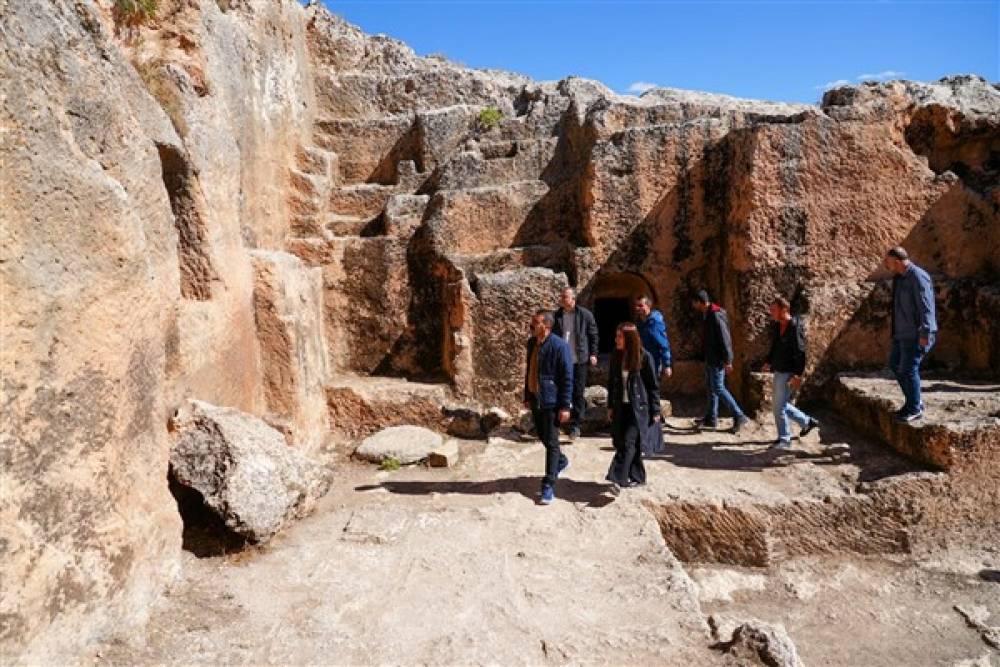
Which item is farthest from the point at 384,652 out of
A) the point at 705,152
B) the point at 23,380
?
the point at 705,152

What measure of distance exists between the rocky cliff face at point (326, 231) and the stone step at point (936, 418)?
587mm

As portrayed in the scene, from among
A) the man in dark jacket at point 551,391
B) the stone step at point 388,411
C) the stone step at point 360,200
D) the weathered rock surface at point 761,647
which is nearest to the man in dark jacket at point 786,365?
the man in dark jacket at point 551,391

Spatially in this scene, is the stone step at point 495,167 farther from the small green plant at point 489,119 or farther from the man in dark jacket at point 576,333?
the man in dark jacket at point 576,333

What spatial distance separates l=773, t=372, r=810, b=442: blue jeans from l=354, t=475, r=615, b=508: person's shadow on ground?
215cm

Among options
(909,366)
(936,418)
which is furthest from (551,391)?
(936,418)

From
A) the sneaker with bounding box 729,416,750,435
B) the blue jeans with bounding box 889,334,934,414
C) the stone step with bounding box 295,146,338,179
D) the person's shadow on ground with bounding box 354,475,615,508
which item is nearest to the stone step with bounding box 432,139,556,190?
the stone step with bounding box 295,146,338,179

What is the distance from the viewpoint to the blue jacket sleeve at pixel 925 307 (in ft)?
18.7

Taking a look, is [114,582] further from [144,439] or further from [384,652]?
[384,652]

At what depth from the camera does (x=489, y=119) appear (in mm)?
10688

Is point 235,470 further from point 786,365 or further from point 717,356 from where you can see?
point 786,365

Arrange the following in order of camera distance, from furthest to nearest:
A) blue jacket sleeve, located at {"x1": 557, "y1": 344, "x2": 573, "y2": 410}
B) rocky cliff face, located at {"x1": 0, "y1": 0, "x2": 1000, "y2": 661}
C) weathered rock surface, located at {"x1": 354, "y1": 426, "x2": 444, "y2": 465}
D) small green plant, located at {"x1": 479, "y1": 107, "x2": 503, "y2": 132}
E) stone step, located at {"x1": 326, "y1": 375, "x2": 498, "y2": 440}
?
1. small green plant, located at {"x1": 479, "y1": 107, "x2": 503, "y2": 132}
2. stone step, located at {"x1": 326, "y1": 375, "x2": 498, "y2": 440}
3. weathered rock surface, located at {"x1": 354, "y1": 426, "x2": 444, "y2": 465}
4. blue jacket sleeve, located at {"x1": 557, "y1": 344, "x2": 573, "y2": 410}
5. rocky cliff face, located at {"x1": 0, "y1": 0, "x2": 1000, "y2": 661}

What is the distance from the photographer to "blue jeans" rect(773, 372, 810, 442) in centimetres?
654

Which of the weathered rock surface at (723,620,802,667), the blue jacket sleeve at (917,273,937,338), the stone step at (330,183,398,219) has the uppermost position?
the stone step at (330,183,398,219)

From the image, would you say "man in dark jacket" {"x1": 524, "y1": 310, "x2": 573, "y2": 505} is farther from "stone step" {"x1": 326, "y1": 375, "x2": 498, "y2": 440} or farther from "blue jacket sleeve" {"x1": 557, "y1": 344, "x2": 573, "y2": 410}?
"stone step" {"x1": 326, "y1": 375, "x2": 498, "y2": 440}
